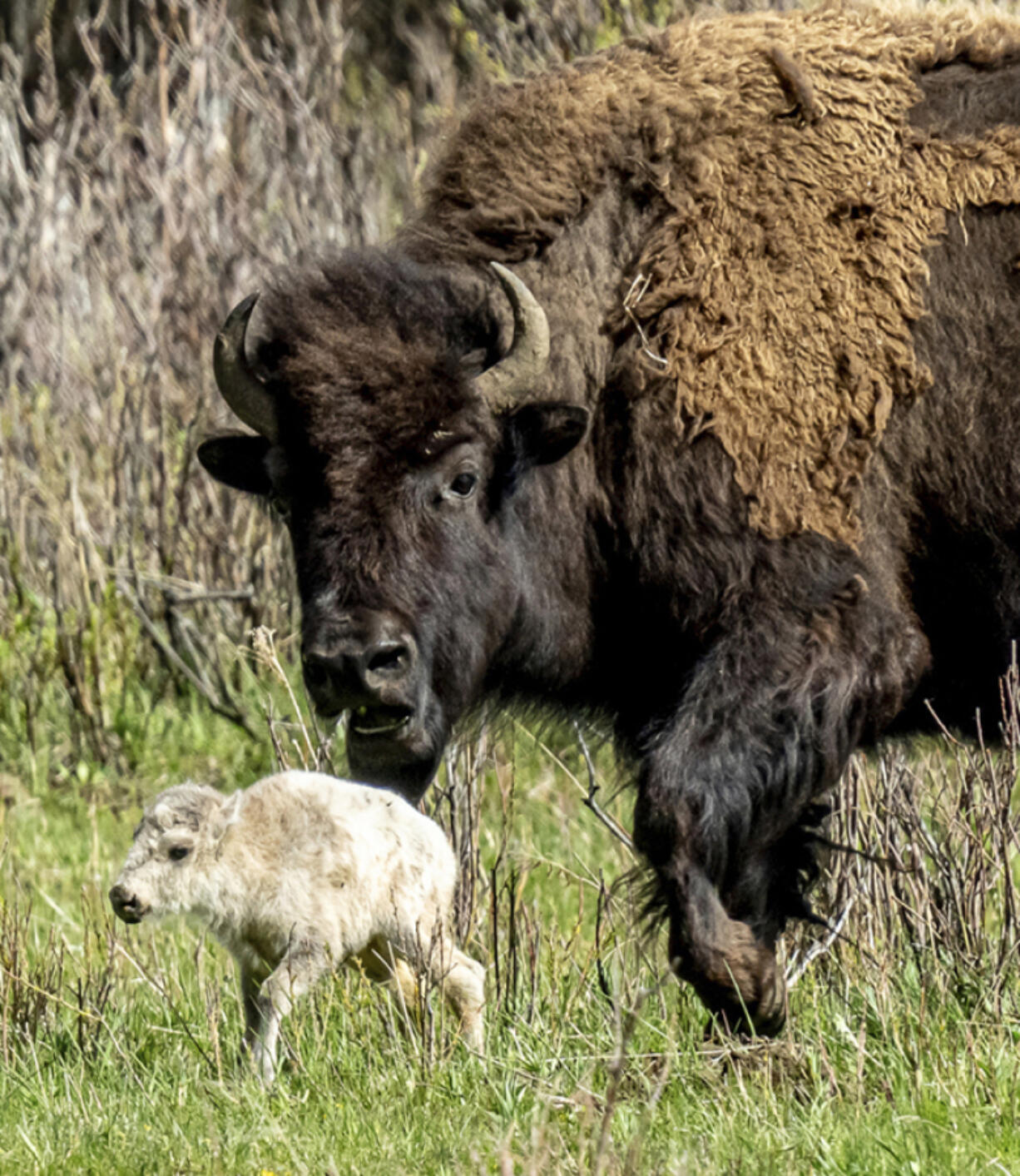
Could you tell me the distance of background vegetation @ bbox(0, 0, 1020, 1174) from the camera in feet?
12.2

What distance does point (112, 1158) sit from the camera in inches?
142

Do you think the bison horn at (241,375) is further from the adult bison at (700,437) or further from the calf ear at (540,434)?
the calf ear at (540,434)

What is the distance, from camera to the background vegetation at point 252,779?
3707 millimetres

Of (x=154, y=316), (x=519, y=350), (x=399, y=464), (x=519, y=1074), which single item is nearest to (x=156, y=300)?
(x=154, y=316)

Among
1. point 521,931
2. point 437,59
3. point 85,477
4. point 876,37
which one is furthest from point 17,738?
point 437,59

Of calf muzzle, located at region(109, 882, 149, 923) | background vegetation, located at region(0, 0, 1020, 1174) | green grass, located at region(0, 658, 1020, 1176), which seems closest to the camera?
green grass, located at region(0, 658, 1020, 1176)

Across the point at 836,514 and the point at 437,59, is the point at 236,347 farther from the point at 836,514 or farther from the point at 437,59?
the point at 437,59

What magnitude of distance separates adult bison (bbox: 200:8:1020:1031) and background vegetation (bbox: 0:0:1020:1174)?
0.34m

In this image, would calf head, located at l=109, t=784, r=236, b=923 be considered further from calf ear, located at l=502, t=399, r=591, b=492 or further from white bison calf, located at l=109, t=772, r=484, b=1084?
calf ear, located at l=502, t=399, r=591, b=492

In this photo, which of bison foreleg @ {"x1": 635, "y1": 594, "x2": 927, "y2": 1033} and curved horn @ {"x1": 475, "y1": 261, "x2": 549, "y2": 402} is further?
curved horn @ {"x1": 475, "y1": 261, "x2": 549, "y2": 402}

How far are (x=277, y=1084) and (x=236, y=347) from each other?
1.75 m

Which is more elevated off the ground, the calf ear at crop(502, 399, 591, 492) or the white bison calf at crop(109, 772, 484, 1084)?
the calf ear at crop(502, 399, 591, 492)

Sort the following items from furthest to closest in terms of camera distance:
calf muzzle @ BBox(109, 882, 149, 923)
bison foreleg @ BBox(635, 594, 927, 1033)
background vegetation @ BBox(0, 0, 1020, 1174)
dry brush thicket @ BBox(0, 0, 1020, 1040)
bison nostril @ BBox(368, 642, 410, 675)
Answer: dry brush thicket @ BBox(0, 0, 1020, 1040), bison foreleg @ BBox(635, 594, 927, 1033), bison nostril @ BBox(368, 642, 410, 675), calf muzzle @ BBox(109, 882, 149, 923), background vegetation @ BBox(0, 0, 1020, 1174)

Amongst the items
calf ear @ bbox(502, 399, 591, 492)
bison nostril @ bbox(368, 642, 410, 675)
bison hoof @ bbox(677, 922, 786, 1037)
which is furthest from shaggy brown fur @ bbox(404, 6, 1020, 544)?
bison hoof @ bbox(677, 922, 786, 1037)
